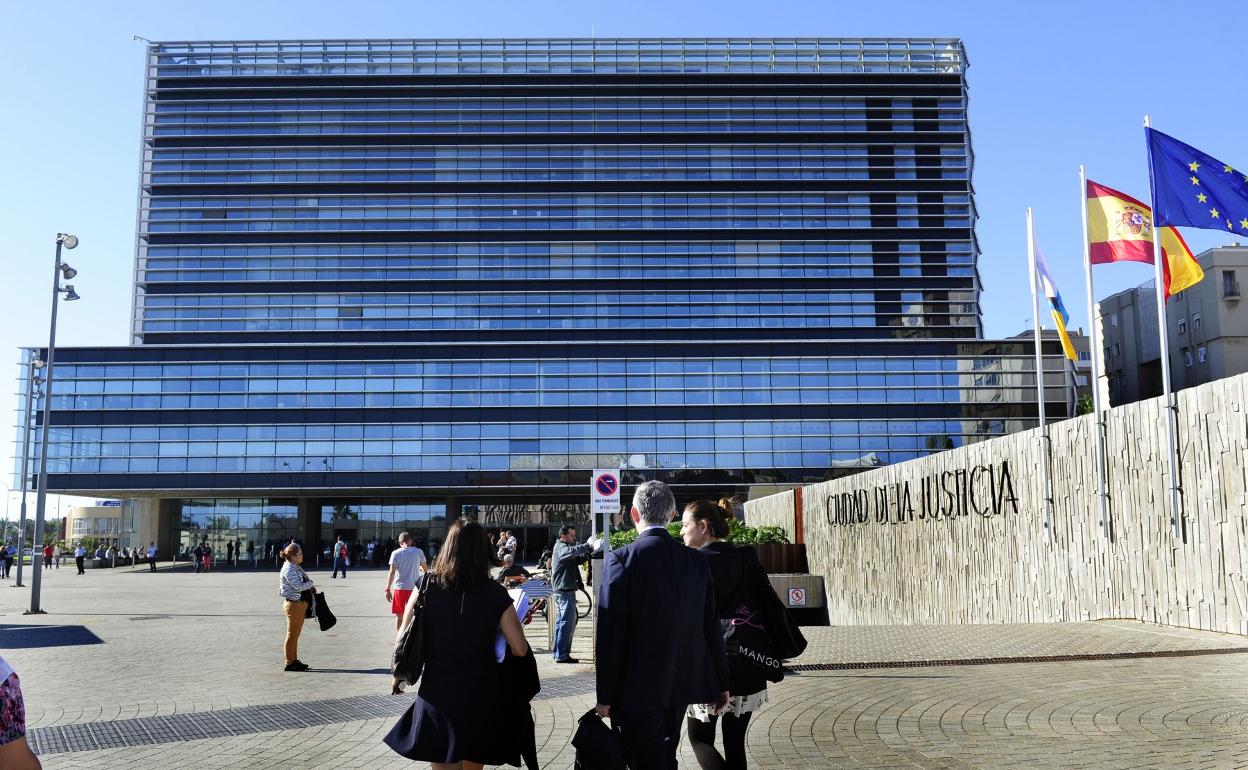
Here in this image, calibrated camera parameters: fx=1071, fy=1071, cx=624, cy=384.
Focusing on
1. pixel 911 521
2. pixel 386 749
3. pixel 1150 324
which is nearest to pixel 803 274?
pixel 1150 324

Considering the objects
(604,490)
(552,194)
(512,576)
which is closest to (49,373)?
(512,576)

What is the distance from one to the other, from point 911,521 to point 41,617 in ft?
54.4

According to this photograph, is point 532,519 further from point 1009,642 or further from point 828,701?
point 828,701

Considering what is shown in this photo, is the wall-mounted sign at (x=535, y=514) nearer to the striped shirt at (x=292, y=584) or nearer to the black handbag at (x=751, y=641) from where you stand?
the striped shirt at (x=292, y=584)

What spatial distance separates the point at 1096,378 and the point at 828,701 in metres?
10.8

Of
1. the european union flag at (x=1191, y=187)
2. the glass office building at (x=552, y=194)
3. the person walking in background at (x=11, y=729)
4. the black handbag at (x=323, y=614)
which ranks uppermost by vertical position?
the glass office building at (x=552, y=194)

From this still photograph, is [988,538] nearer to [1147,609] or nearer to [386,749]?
[1147,609]

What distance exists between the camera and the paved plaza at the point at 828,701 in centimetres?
674

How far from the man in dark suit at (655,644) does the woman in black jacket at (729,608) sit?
390 millimetres

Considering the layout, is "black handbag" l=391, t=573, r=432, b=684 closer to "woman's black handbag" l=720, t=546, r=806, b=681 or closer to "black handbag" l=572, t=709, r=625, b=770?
"black handbag" l=572, t=709, r=625, b=770

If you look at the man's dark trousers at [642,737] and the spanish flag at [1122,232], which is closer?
the man's dark trousers at [642,737]

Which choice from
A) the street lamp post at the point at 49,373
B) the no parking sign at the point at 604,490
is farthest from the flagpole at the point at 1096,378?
the street lamp post at the point at 49,373

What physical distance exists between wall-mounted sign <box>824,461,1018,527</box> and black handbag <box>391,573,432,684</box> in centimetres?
1357

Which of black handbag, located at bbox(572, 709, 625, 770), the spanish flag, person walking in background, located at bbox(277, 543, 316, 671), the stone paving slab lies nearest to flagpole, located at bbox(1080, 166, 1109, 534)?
the spanish flag
